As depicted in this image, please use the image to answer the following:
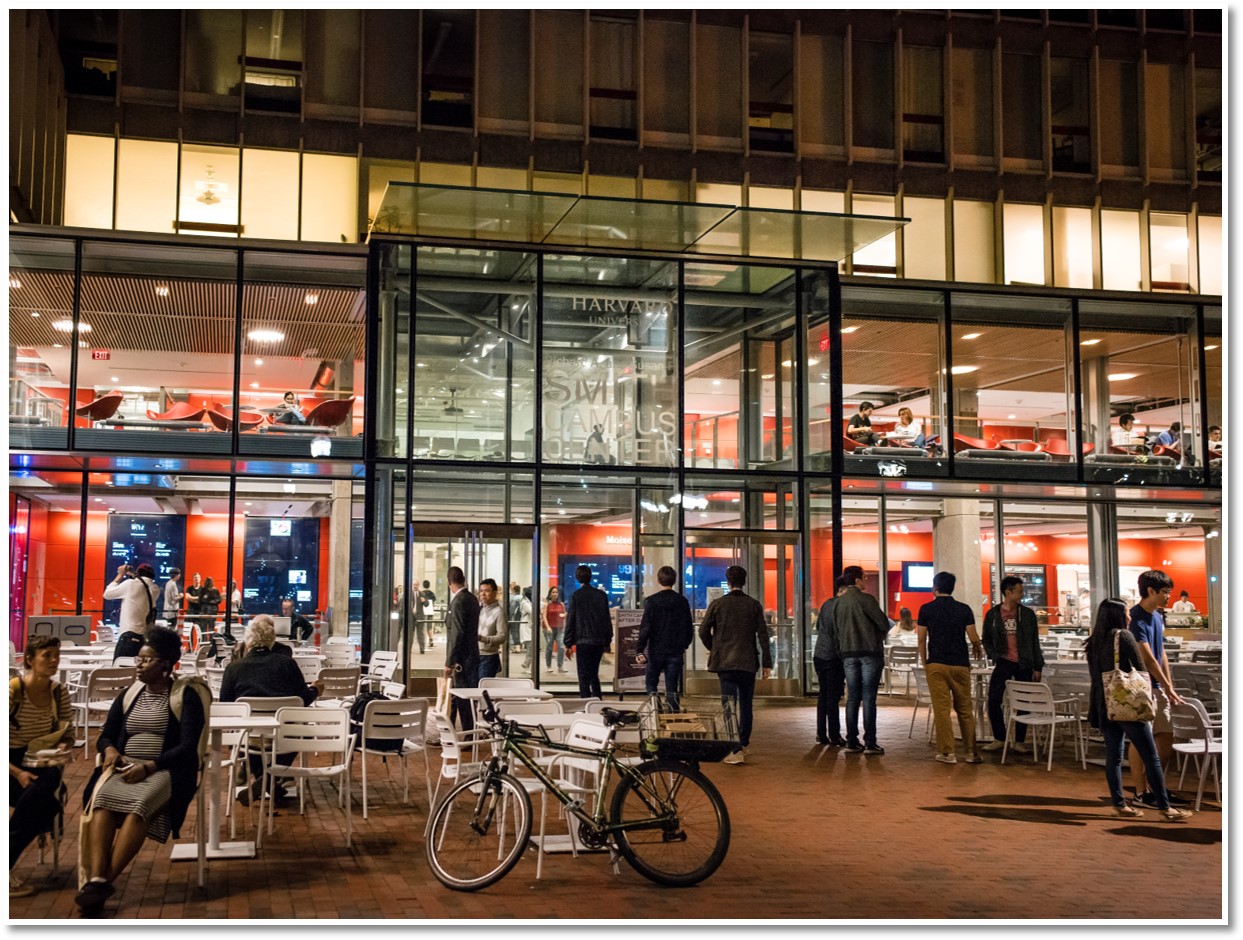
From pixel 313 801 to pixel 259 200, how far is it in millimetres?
11329

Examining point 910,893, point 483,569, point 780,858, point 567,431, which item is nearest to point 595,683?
point 483,569

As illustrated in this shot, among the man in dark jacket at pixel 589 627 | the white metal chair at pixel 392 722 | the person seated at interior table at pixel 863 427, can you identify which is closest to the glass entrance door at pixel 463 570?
the man in dark jacket at pixel 589 627

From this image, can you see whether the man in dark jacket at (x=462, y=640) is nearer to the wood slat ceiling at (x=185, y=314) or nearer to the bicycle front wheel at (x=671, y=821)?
the bicycle front wheel at (x=671, y=821)

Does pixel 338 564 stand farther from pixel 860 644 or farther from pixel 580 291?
pixel 860 644

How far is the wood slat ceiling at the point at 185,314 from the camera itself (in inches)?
680

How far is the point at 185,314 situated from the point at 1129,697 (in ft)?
47.8

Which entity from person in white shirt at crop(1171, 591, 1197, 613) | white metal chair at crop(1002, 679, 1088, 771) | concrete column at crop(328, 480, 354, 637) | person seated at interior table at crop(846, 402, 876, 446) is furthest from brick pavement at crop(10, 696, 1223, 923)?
person in white shirt at crop(1171, 591, 1197, 613)

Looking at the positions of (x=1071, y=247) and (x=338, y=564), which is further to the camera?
(x=1071, y=247)

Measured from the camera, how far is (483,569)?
54.4 feet

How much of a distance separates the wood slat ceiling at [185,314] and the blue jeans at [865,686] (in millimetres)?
8917

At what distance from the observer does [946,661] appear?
11.9 m

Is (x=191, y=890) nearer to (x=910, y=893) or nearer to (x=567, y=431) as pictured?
(x=910, y=893)

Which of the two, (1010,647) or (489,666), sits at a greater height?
(1010,647)

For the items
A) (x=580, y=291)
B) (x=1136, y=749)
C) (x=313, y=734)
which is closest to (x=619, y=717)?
(x=313, y=734)
